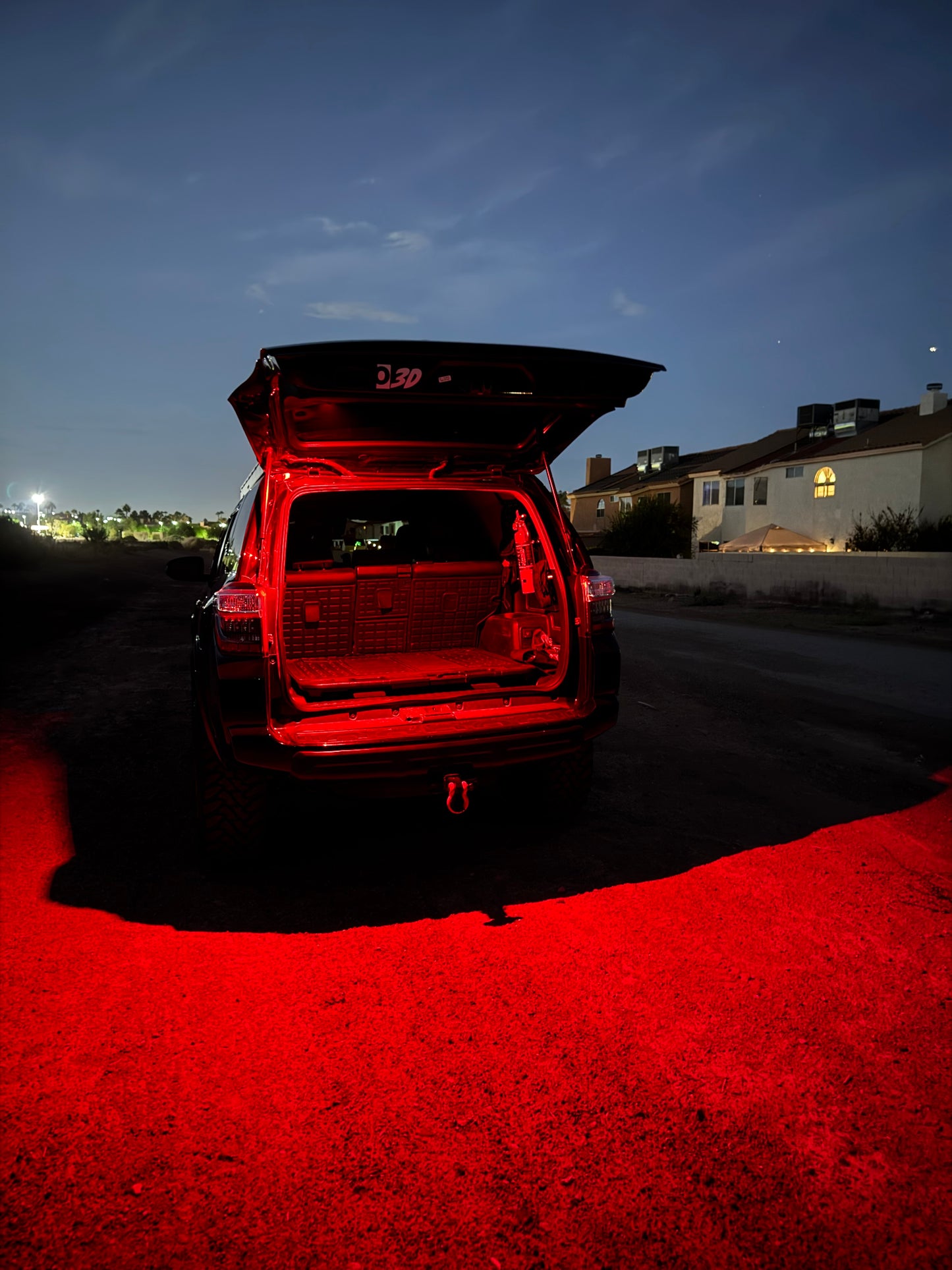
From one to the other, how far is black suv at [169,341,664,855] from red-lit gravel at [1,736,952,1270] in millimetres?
735

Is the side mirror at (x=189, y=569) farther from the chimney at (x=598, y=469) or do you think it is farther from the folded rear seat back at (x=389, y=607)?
the chimney at (x=598, y=469)

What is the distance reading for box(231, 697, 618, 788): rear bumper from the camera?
336 cm

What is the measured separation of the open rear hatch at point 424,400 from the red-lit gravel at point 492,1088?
7.32 feet

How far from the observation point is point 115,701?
8.09 m

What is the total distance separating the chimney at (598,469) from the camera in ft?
207

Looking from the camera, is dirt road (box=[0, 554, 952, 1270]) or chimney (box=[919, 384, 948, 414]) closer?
dirt road (box=[0, 554, 952, 1270])

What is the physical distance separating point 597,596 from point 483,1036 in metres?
A: 2.13

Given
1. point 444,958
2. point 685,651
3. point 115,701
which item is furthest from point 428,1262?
point 685,651

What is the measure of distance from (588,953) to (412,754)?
1057 millimetres

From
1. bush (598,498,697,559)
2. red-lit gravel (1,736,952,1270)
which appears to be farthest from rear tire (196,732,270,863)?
bush (598,498,697,559)

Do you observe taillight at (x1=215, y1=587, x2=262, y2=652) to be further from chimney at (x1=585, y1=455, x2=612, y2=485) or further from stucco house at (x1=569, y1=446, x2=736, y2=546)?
chimney at (x1=585, y1=455, x2=612, y2=485)

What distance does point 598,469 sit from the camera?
63.5 meters

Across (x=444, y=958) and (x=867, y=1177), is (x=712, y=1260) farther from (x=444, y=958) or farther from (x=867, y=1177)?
(x=444, y=958)

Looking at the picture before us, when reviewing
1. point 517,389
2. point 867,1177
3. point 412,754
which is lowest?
point 867,1177
